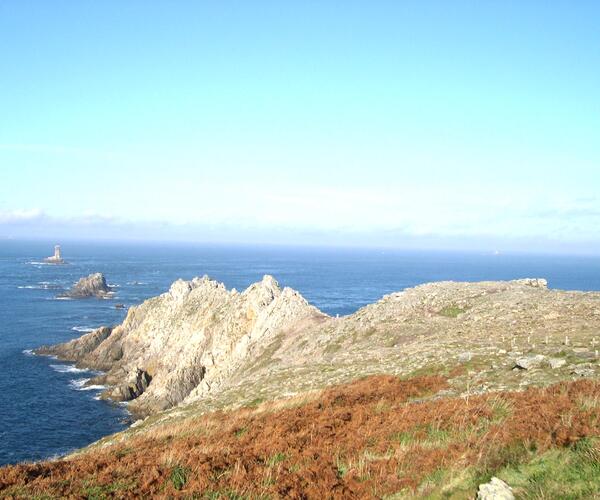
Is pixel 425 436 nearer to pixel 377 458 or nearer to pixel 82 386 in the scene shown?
pixel 377 458

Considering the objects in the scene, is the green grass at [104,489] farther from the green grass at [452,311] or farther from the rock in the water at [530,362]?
the green grass at [452,311]

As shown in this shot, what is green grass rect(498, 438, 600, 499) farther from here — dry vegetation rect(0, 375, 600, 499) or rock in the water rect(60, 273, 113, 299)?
rock in the water rect(60, 273, 113, 299)

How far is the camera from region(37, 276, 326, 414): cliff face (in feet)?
202

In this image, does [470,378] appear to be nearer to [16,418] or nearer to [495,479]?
[495,479]

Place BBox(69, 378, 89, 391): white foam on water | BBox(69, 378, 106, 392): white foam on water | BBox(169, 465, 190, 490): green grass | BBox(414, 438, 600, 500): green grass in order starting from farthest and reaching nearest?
BBox(69, 378, 89, 391): white foam on water < BBox(69, 378, 106, 392): white foam on water < BBox(169, 465, 190, 490): green grass < BBox(414, 438, 600, 500): green grass

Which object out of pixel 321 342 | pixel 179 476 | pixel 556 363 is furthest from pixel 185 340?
pixel 179 476

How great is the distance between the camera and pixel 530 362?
20797 millimetres

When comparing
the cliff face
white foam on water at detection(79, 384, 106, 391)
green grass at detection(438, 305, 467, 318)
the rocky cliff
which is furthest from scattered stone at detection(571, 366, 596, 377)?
white foam on water at detection(79, 384, 106, 391)

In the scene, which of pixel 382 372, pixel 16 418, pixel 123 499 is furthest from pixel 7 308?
pixel 123 499

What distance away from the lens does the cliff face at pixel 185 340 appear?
61656 mm

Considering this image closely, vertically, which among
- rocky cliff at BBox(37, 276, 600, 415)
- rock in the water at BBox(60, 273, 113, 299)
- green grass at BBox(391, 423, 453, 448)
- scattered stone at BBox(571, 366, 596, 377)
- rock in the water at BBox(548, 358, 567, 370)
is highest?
scattered stone at BBox(571, 366, 596, 377)

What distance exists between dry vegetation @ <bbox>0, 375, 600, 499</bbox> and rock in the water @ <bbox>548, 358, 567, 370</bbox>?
14.2ft

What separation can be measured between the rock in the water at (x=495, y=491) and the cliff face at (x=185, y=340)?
154 ft

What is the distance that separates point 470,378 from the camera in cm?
2086
